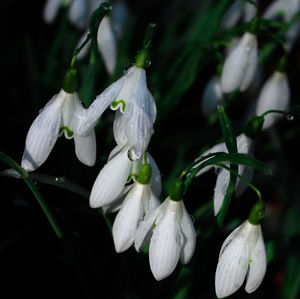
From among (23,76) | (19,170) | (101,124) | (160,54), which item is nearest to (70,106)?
(19,170)

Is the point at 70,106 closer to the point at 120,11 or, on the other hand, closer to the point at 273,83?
the point at 273,83

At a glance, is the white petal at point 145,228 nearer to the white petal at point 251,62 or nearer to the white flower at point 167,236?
the white flower at point 167,236

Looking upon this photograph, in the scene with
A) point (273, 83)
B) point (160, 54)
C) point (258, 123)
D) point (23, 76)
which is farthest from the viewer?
point (23, 76)

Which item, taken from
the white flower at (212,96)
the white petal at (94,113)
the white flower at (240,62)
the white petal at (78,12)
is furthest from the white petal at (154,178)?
the white petal at (78,12)

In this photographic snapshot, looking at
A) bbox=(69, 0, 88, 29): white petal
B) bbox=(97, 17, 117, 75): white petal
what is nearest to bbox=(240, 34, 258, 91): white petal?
bbox=(97, 17, 117, 75): white petal

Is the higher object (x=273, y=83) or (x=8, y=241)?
(x=273, y=83)

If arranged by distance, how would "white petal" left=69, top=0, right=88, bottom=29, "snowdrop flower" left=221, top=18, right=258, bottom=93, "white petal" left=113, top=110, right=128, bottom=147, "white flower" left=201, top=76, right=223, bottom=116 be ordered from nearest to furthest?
"white petal" left=113, top=110, right=128, bottom=147 < "snowdrop flower" left=221, top=18, right=258, bottom=93 < "white flower" left=201, top=76, right=223, bottom=116 < "white petal" left=69, top=0, right=88, bottom=29

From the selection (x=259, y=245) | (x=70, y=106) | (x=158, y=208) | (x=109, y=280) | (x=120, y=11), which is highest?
(x=120, y=11)

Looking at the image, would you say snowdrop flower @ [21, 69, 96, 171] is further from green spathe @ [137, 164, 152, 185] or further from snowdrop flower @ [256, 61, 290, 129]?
snowdrop flower @ [256, 61, 290, 129]
